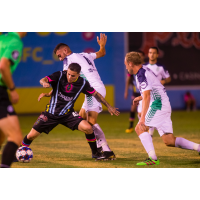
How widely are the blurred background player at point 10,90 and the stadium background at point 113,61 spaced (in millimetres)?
13594

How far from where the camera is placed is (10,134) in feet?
12.1

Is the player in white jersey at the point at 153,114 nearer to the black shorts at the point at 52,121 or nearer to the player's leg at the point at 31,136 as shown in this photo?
the black shorts at the point at 52,121

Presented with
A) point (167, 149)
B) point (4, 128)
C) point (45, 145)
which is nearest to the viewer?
point (4, 128)

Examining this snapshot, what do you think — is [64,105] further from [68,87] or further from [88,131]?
[88,131]

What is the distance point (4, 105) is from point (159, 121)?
247 cm

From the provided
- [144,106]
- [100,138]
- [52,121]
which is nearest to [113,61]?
[100,138]

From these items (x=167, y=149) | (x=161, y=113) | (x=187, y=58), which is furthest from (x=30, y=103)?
(x=161, y=113)

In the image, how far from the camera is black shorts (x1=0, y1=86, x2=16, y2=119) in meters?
3.67

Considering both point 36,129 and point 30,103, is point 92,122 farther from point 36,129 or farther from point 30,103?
point 30,103

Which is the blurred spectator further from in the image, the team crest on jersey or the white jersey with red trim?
the team crest on jersey

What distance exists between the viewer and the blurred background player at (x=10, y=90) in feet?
11.7

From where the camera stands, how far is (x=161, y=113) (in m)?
5.20

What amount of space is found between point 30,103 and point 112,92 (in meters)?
4.52

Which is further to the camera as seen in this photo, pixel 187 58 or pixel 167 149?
pixel 187 58
